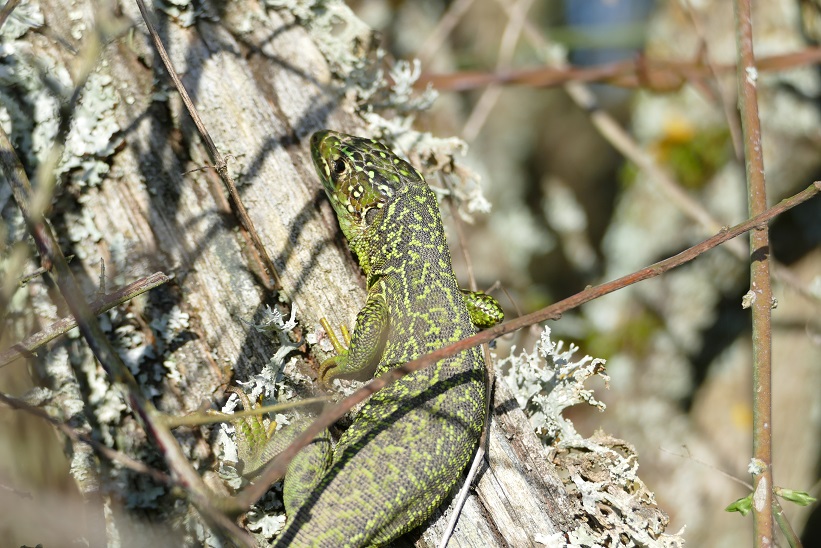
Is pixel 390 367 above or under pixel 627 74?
under

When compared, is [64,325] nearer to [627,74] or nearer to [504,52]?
[504,52]

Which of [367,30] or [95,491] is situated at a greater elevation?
[367,30]

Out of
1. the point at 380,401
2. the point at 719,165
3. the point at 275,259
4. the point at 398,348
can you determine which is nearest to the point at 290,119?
the point at 275,259

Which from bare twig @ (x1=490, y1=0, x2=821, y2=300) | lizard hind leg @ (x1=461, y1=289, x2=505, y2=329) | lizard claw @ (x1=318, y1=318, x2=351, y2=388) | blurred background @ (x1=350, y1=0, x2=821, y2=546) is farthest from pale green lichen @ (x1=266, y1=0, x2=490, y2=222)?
bare twig @ (x1=490, y1=0, x2=821, y2=300)

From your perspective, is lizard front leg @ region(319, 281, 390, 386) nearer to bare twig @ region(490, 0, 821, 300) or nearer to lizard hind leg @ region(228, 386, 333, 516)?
lizard hind leg @ region(228, 386, 333, 516)

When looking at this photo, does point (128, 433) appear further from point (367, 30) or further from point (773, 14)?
point (773, 14)

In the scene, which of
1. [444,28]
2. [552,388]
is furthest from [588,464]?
[444,28]

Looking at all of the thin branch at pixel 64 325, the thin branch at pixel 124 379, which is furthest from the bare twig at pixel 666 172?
the thin branch at pixel 124 379
